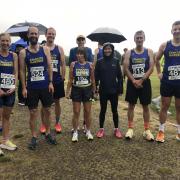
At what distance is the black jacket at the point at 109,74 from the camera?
7348 mm

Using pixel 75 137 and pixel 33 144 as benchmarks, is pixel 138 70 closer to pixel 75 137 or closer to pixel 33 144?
pixel 75 137

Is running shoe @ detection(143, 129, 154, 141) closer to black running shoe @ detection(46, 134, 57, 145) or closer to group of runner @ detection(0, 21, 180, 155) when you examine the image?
group of runner @ detection(0, 21, 180, 155)

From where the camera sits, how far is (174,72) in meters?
7.00

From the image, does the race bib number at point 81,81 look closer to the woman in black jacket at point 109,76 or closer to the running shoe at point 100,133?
the woman in black jacket at point 109,76

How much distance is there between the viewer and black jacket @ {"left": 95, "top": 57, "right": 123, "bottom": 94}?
7348 millimetres

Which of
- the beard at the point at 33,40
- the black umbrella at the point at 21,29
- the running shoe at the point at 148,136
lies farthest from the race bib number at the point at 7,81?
the black umbrella at the point at 21,29

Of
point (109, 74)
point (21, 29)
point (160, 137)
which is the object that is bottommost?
point (160, 137)

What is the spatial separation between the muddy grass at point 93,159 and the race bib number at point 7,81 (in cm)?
142

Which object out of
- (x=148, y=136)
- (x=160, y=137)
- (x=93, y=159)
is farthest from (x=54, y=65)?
(x=160, y=137)

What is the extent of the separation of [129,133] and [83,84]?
5.40ft

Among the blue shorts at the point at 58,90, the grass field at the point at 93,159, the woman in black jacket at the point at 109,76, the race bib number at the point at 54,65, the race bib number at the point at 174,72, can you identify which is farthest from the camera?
the blue shorts at the point at 58,90

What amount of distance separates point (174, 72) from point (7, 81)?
12.2 ft

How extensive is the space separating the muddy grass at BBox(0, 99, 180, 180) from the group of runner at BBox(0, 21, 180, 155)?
24cm

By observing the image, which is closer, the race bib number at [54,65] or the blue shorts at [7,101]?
the blue shorts at [7,101]
